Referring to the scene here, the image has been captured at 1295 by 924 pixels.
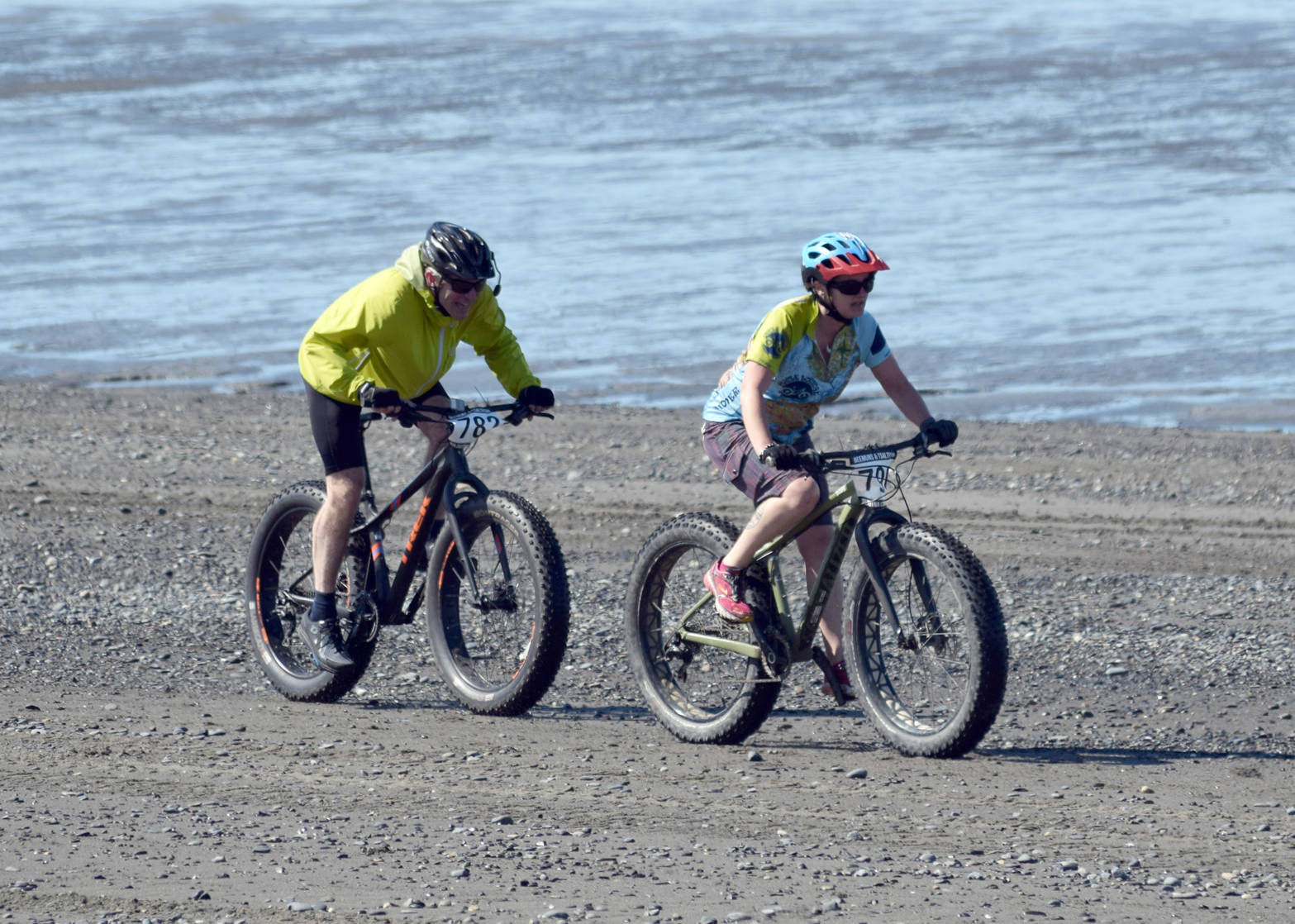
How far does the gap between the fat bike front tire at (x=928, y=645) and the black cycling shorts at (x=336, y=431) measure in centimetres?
187

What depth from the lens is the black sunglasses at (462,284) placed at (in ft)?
24.4

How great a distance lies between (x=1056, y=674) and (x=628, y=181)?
18948mm

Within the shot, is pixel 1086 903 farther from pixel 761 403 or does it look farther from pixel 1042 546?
pixel 1042 546

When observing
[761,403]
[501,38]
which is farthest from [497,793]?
[501,38]

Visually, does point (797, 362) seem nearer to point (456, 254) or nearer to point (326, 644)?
Answer: point (456, 254)

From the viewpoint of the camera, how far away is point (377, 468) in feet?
43.4

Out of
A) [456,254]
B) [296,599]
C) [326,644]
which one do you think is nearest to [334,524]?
[326,644]

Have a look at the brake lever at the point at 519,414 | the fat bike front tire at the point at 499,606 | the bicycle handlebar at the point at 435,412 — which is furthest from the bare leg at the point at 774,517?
the brake lever at the point at 519,414

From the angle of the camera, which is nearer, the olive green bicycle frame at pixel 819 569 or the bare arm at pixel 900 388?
the olive green bicycle frame at pixel 819 569

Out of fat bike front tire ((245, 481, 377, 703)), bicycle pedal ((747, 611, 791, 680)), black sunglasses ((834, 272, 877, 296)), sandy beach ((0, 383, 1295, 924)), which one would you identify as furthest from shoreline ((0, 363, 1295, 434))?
black sunglasses ((834, 272, 877, 296))

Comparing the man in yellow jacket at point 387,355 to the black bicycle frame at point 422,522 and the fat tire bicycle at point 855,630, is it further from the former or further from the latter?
the fat tire bicycle at point 855,630

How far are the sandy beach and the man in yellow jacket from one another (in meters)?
0.69

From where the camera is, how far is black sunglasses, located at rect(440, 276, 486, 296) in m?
7.43

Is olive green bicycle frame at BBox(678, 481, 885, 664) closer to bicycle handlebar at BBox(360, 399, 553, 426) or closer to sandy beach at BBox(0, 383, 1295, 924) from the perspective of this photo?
sandy beach at BBox(0, 383, 1295, 924)
